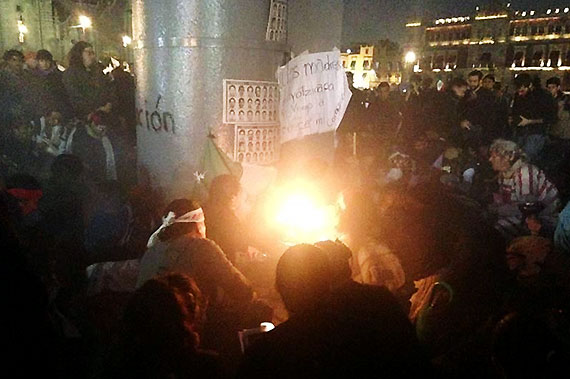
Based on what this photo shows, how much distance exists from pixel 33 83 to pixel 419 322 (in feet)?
23.3

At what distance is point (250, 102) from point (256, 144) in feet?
1.54

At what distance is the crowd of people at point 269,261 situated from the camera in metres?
2.16

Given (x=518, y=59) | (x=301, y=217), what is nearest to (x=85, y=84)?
(x=301, y=217)

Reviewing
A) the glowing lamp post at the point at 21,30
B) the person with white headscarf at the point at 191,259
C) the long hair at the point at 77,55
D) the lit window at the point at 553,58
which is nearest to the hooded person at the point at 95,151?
the long hair at the point at 77,55

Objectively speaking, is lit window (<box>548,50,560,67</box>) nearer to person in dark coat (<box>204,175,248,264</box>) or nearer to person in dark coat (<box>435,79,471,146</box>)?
person in dark coat (<box>435,79,471,146</box>)

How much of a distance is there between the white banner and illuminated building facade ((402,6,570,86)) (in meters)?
66.6

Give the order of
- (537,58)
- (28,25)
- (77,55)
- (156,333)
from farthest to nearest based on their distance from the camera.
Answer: (537,58)
(28,25)
(77,55)
(156,333)

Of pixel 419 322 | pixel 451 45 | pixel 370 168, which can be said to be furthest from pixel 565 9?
pixel 419 322

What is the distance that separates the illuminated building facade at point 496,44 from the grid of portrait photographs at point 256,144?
221 feet

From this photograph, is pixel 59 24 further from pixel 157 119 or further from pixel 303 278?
pixel 303 278

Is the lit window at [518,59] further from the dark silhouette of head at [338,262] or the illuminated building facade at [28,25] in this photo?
the dark silhouette of head at [338,262]

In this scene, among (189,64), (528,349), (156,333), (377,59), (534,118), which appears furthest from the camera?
(377,59)

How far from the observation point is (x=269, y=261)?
4.98 meters

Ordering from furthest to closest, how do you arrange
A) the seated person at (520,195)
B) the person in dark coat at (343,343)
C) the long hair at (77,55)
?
1. the long hair at (77,55)
2. the seated person at (520,195)
3. the person in dark coat at (343,343)
